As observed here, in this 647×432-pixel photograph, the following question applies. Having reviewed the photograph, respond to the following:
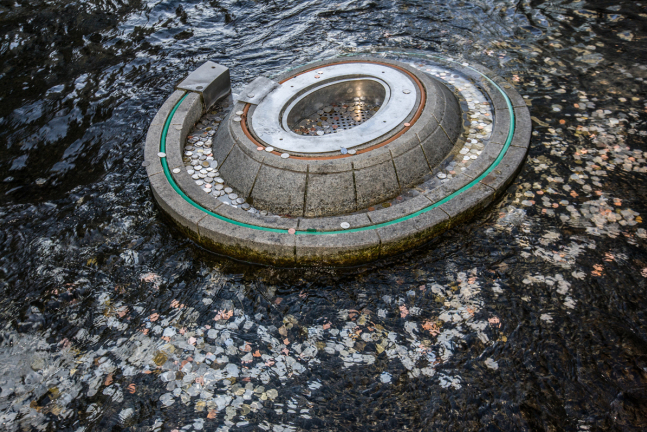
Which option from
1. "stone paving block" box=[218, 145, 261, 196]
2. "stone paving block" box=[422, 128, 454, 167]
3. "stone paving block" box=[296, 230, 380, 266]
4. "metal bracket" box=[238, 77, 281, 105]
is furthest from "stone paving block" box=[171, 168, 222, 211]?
"stone paving block" box=[422, 128, 454, 167]

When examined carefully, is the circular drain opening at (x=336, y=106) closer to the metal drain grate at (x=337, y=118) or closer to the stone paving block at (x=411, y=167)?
the metal drain grate at (x=337, y=118)

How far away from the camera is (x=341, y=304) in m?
6.30

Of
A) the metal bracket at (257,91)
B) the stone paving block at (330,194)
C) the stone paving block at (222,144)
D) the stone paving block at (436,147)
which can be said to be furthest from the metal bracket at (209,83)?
the stone paving block at (436,147)

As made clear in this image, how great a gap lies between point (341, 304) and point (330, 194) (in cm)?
168

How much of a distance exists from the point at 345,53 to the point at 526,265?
7317 millimetres

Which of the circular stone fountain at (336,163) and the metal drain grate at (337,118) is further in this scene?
the metal drain grate at (337,118)

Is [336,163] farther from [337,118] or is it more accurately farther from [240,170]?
[337,118]

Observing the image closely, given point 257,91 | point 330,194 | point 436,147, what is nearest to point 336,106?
point 257,91

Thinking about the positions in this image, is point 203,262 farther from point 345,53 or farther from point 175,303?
point 345,53

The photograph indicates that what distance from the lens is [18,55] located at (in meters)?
12.2

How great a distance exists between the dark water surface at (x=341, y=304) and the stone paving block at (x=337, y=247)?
0.22 meters

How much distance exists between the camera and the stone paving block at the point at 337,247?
6.46 meters

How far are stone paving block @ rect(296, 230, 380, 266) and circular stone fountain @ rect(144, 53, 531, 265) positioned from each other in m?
0.02

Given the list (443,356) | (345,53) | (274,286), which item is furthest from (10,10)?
(443,356)
